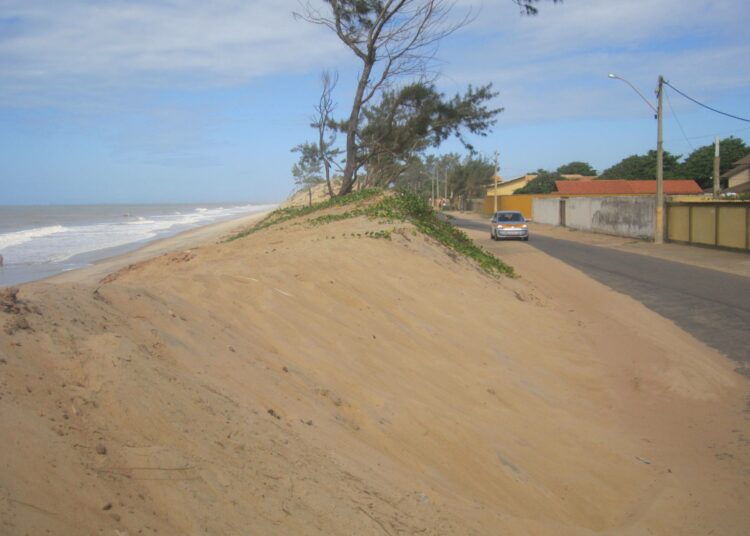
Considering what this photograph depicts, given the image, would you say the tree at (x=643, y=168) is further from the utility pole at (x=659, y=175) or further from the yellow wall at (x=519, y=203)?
the utility pole at (x=659, y=175)

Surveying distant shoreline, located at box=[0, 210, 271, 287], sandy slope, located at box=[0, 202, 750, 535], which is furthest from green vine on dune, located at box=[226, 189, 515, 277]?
distant shoreline, located at box=[0, 210, 271, 287]

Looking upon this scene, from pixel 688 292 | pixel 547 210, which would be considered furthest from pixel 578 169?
pixel 688 292

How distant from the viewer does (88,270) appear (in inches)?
788

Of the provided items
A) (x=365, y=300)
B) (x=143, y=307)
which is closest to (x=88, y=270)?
(x=365, y=300)

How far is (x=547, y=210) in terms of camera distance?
5553cm

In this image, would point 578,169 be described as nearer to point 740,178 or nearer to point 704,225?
point 740,178

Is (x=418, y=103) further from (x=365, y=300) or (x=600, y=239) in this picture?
(x=365, y=300)

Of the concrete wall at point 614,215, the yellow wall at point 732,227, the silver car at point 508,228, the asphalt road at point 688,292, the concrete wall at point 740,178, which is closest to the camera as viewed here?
the asphalt road at point 688,292

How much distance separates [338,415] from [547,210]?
171 ft

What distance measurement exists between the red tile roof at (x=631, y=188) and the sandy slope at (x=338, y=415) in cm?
6209

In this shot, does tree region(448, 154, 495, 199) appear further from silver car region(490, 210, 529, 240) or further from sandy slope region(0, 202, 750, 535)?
sandy slope region(0, 202, 750, 535)

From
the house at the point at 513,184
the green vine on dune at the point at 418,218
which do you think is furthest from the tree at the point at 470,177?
the green vine on dune at the point at 418,218

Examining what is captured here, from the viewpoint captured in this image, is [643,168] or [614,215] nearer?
[614,215]

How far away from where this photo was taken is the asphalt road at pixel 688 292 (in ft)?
37.9
